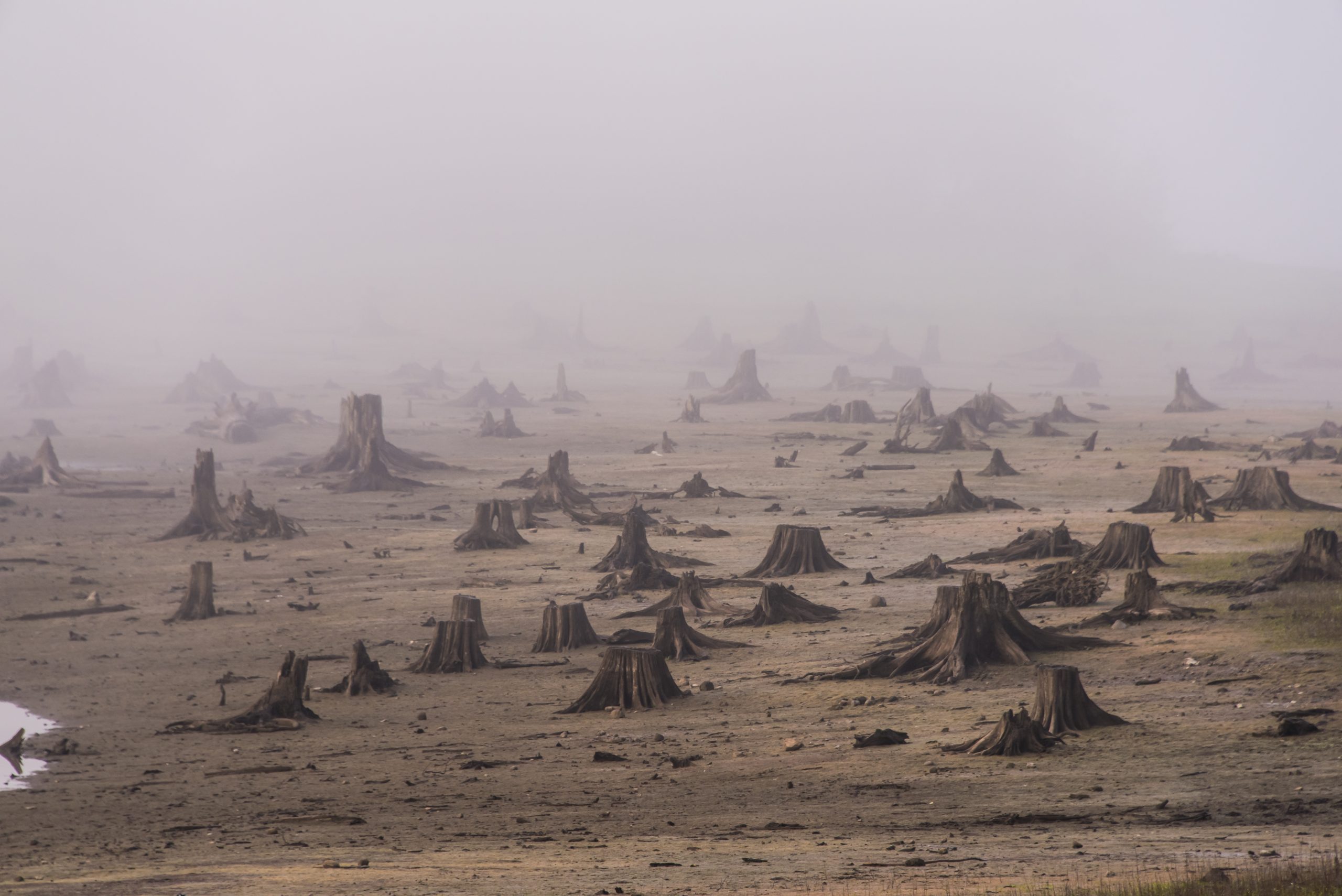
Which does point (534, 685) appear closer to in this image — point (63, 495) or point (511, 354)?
point (63, 495)

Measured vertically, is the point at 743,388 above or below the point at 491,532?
above

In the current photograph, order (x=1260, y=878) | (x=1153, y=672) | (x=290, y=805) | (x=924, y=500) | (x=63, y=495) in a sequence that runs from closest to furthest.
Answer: (x=1260, y=878) < (x=290, y=805) < (x=1153, y=672) < (x=924, y=500) < (x=63, y=495)

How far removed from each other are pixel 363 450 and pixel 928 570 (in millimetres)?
24199

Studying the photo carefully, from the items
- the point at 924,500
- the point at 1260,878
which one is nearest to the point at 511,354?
the point at 924,500

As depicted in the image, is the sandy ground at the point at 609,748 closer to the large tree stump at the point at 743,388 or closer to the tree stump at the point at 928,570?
the tree stump at the point at 928,570

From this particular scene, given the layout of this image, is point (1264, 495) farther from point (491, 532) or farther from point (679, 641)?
point (491, 532)

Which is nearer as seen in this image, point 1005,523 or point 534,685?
point 534,685

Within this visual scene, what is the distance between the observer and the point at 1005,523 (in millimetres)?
27719

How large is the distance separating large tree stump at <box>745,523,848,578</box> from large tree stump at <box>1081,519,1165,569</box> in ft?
14.9

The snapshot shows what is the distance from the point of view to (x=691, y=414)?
6109 centimetres

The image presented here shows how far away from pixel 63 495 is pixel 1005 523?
85.8 feet

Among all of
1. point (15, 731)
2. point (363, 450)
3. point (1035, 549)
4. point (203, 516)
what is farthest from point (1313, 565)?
point (363, 450)

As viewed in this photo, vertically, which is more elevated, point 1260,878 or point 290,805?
point 1260,878

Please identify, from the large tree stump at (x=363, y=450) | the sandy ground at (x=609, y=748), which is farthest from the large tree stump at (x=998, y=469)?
the large tree stump at (x=363, y=450)
